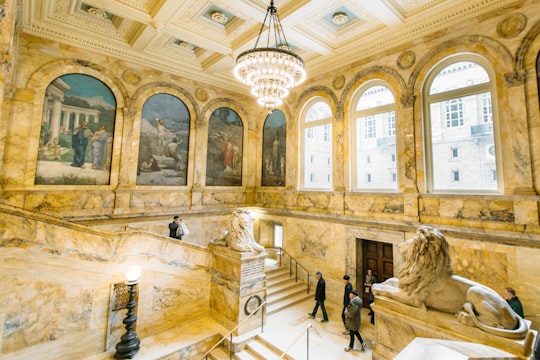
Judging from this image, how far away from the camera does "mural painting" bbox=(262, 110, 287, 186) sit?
11508 mm

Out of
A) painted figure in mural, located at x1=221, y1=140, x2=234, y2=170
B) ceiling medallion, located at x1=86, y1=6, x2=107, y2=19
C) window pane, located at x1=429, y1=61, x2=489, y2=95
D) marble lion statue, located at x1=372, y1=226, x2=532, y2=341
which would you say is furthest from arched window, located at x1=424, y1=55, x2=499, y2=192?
ceiling medallion, located at x1=86, y1=6, x2=107, y2=19

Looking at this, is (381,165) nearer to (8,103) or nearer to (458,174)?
(458,174)

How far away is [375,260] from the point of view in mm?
8477

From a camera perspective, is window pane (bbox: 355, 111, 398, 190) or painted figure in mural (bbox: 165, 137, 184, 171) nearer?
window pane (bbox: 355, 111, 398, 190)

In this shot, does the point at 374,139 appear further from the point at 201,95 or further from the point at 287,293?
the point at 201,95

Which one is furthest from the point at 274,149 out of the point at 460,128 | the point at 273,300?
the point at 460,128

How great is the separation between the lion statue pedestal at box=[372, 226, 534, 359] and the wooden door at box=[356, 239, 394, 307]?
435 centimetres

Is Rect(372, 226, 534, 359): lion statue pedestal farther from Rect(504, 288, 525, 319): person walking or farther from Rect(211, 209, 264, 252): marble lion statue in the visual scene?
Rect(211, 209, 264, 252): marble lion statue

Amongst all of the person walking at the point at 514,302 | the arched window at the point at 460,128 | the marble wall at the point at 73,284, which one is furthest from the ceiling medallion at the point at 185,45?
the person walking at the point at 514,302

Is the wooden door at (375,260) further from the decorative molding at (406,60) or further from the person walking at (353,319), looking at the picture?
the decorative molding at (406,60)

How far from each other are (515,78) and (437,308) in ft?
19.5

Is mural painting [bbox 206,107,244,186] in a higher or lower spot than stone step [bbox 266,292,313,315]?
higher

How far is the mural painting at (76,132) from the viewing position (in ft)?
25.6

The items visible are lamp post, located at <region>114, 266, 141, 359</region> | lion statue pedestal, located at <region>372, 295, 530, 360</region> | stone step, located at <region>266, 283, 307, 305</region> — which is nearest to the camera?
lion statue pedestal, located at <region>372, 295, 530, 360</region>
